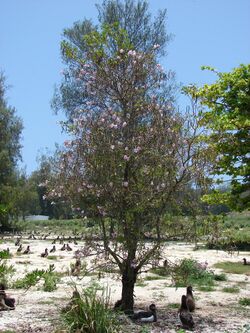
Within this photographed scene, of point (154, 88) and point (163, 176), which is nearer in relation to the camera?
point (163, 176)

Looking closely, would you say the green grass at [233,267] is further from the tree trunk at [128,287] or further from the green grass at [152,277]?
the tree trunk at [128,287]

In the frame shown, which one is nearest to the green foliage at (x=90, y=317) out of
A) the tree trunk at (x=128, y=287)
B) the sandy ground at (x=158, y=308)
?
the sandy ground at (x=158, y=308)

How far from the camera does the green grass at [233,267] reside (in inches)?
795

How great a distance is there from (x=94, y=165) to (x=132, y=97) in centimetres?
185

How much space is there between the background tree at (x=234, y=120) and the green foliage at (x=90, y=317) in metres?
6.67

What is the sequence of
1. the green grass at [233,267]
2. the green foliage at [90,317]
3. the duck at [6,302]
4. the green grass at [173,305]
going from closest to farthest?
1. the green foliage at [90,317]
2. the duck at [6,302]
3. the green grass at [173,305]
4. the green grass at [233,267]

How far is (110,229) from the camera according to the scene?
11023 mm

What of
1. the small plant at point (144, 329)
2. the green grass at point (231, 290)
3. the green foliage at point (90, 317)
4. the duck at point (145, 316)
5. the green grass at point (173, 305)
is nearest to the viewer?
the green foliage at point (90, 317)

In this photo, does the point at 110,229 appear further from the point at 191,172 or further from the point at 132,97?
the point at 132,97

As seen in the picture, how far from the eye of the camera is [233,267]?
850 inches

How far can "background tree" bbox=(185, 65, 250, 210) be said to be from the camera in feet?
49.6

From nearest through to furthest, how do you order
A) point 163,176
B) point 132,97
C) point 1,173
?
point 163,176 → point 132,97 → point 1,173

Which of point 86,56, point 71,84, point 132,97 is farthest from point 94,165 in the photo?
point 71,84

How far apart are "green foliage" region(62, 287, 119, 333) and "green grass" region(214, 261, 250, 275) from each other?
39.6ft
